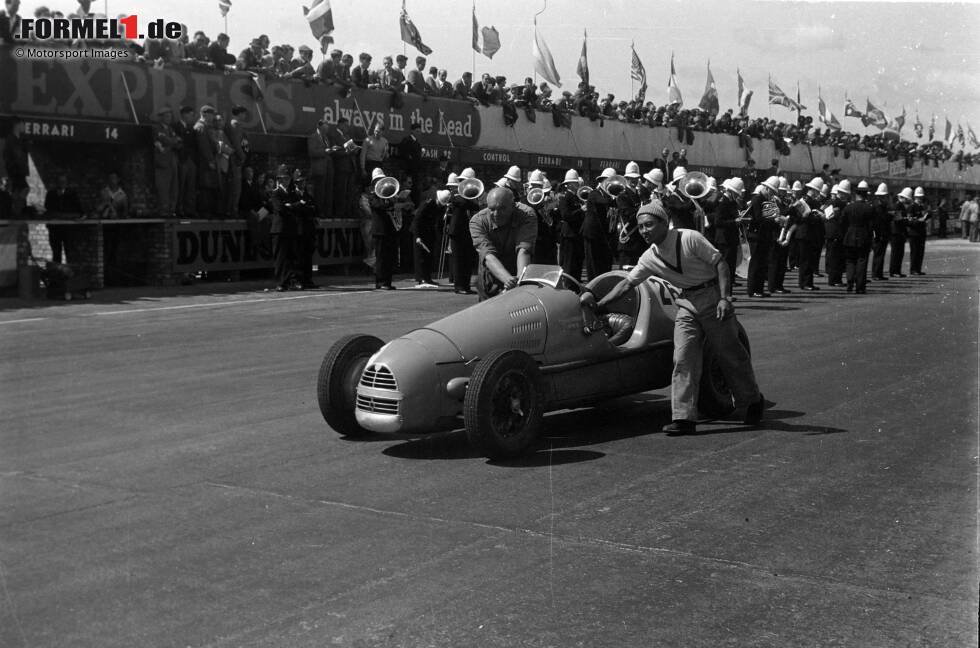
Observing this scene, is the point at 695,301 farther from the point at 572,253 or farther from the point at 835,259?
the point at 835,259

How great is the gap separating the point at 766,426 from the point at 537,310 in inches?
74.8

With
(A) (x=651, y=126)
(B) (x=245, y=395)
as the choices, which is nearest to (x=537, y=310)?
(B) (x=245, y=395)

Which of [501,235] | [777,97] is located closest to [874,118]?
[777,97]

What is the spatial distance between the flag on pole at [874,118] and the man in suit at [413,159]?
3799 cm

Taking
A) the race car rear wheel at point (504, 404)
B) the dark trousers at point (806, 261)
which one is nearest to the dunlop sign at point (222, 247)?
the dark trousers at point (806, 261)

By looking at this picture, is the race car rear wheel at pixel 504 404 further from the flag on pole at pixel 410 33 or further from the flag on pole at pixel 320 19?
the flag on pole at pixel 410 33

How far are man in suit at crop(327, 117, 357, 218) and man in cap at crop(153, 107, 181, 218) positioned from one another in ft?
13.1

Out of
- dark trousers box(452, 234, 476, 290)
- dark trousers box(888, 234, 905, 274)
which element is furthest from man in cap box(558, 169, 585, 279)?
dark trousers box(888, 234, 905, 274)

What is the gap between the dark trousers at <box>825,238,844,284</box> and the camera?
23812 mm

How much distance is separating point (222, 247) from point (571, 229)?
605 cm

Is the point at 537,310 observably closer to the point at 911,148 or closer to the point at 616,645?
the point at 616,645

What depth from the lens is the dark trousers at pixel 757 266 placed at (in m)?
20.9

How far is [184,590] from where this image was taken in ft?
17.0

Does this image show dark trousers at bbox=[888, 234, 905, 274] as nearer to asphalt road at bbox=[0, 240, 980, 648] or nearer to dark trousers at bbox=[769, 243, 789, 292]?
dark trousers at bbox=[769, 243, 789, 292]
